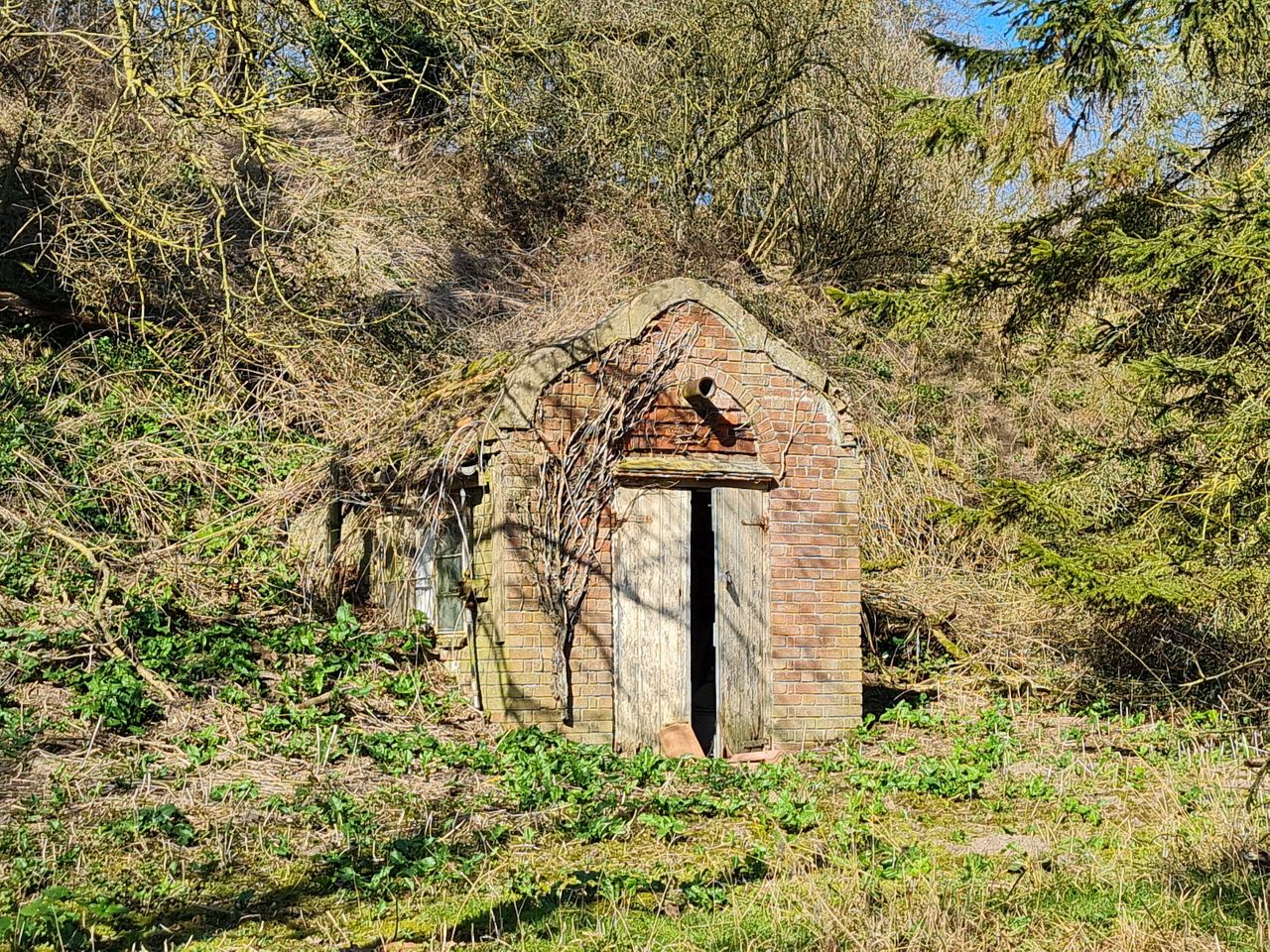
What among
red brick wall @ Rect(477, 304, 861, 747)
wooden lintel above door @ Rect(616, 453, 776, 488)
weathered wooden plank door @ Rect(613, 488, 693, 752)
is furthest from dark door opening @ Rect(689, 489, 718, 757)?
weathered wooden plank door @ Rect(613, 488, 693, 752)

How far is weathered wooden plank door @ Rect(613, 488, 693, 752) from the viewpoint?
36.3 ft

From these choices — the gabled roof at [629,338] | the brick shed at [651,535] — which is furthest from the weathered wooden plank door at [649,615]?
the gabled roof at [629,338]

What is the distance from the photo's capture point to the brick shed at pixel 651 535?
10.7 metres

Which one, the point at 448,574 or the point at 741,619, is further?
the point at 448,574

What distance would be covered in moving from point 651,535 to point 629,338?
1.83 meters

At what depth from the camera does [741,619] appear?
38.1 feet

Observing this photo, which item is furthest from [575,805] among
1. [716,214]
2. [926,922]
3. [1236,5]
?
[716,214]

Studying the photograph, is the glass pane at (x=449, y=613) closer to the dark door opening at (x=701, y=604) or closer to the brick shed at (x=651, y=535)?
the brick shed at (x=651, y=535)

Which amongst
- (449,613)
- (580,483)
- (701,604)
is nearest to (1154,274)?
(580,483)

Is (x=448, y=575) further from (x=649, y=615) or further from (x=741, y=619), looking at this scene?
(x=741, y=619)

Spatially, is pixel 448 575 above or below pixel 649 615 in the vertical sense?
above

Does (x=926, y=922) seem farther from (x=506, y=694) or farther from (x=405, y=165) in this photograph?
(x=405, y=165)

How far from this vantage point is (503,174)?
23062 millimetres

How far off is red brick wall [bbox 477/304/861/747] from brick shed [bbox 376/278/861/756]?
0.02 meters
